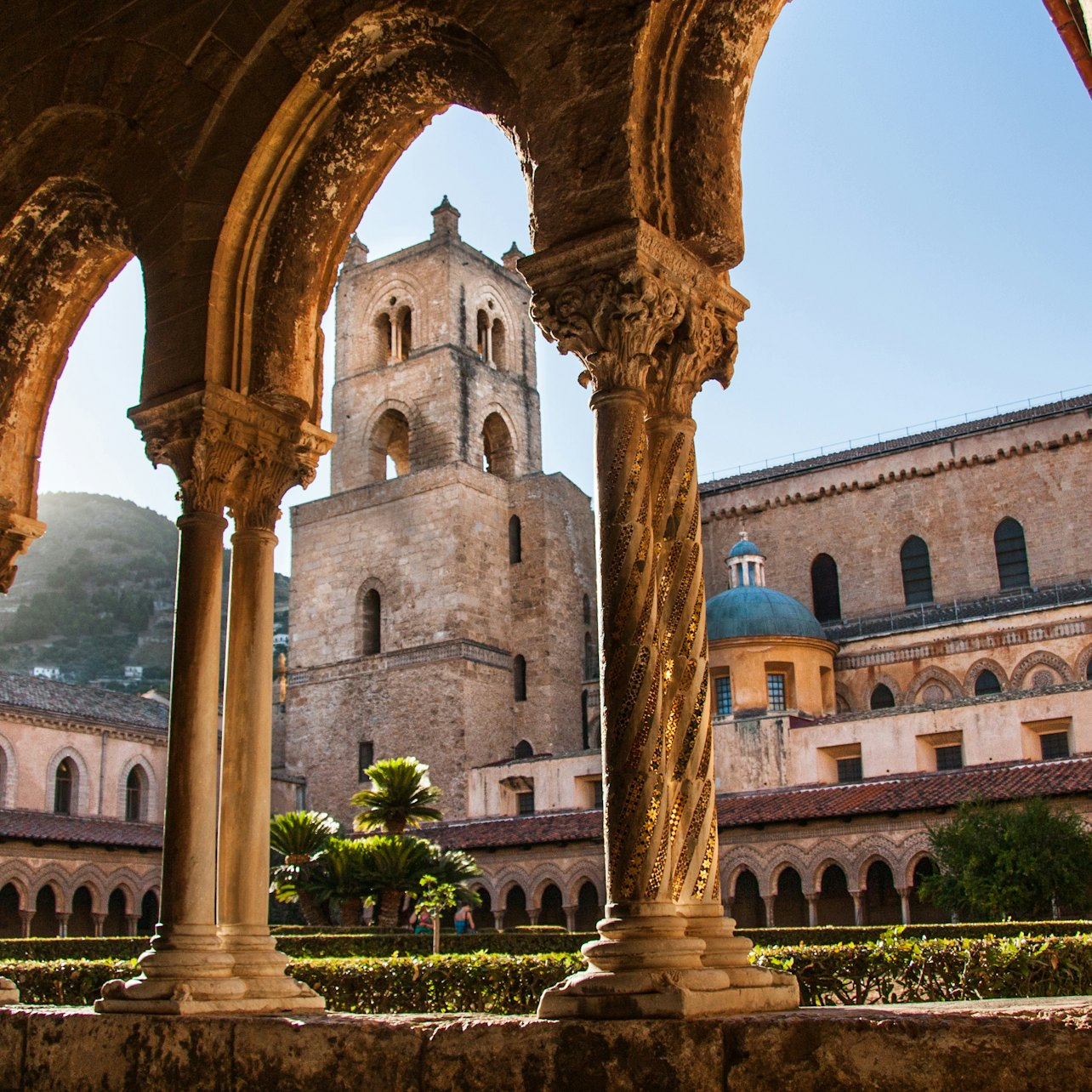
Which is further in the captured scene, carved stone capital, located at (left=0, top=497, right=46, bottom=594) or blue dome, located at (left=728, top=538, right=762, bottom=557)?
blue dome, located at (left=728, top=538, right=762, bottom=557)

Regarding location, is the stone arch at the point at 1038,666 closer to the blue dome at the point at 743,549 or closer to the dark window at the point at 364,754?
the blue dome at the point at 743,549

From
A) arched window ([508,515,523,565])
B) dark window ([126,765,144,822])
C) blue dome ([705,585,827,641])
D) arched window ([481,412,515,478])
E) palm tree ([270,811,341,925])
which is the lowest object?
palm tree ([270,811,341,925])

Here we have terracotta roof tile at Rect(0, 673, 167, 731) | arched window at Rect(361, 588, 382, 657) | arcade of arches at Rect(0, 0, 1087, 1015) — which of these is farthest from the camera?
arched window at Rect(361, 588, 382, 657)

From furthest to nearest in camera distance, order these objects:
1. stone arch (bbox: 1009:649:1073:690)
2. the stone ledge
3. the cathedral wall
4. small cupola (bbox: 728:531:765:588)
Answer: small cupola (bbox: 728:531:765:588) < the cathedral wall < stone arch (bbox: 1009:649:1073:690) < the stone ledge

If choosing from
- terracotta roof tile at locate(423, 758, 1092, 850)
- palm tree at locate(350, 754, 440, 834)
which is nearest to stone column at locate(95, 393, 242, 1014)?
terracotta roof tile at locate(423, 758, 1092, 850)

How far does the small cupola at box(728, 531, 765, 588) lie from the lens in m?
33.9

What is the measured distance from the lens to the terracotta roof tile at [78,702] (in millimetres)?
33250

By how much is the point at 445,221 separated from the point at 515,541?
33.3 ft

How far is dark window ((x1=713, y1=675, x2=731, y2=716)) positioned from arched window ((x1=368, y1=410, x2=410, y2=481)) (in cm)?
1312

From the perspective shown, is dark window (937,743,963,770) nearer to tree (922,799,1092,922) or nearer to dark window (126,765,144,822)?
tree (922,799,1092,922)

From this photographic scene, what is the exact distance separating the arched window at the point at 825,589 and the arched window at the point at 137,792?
61.1ft

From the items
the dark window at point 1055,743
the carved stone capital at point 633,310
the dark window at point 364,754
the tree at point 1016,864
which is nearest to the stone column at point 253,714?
the carved stone capital at point 633,310

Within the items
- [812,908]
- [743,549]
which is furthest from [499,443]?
[812,908]

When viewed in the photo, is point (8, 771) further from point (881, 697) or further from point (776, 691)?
point (881, 697)
